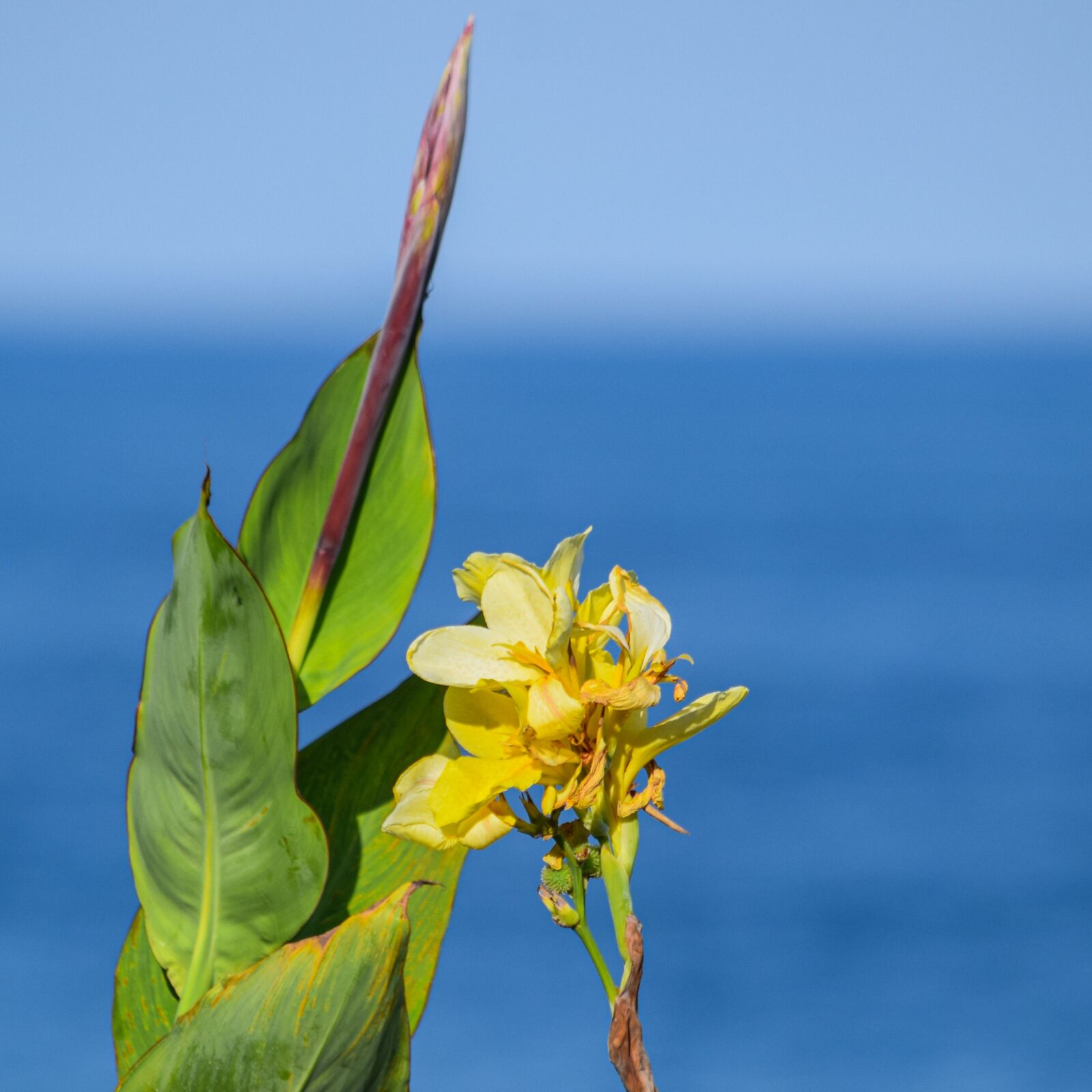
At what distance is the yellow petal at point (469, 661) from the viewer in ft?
1.22

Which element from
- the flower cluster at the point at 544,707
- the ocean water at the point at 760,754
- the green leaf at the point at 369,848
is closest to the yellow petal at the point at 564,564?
the flower cluster at the point at 544,707

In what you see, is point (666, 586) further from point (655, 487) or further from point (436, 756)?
point (436, 756)

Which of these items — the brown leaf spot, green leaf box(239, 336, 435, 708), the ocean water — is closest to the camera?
the brown leaf spot

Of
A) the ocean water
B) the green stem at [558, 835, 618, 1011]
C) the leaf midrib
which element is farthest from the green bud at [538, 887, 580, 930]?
the ocean water

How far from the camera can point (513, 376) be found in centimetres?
3175

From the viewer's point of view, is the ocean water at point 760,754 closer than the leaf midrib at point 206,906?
No

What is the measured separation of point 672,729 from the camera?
0.38 meters

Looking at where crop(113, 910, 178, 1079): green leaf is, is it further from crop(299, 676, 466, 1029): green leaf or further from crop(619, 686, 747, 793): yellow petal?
crop(619, 686, 747, 793): yellow petal

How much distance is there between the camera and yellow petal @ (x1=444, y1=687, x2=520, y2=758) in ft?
1.27

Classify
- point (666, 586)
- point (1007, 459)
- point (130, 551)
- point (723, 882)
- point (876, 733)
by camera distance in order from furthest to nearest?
1. point (1007, 459)
2. point (130, 551)
3. point (666, 586)
4. point (876, 733)
5. point (723, 882)

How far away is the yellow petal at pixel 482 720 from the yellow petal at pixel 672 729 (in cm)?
3

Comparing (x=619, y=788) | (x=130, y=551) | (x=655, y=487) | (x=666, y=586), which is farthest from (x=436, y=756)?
(x=655, y=487)

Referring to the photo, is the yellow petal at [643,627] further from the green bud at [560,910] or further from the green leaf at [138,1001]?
the green leaf at [138,1001]

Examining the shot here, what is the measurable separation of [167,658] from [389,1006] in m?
0.12
